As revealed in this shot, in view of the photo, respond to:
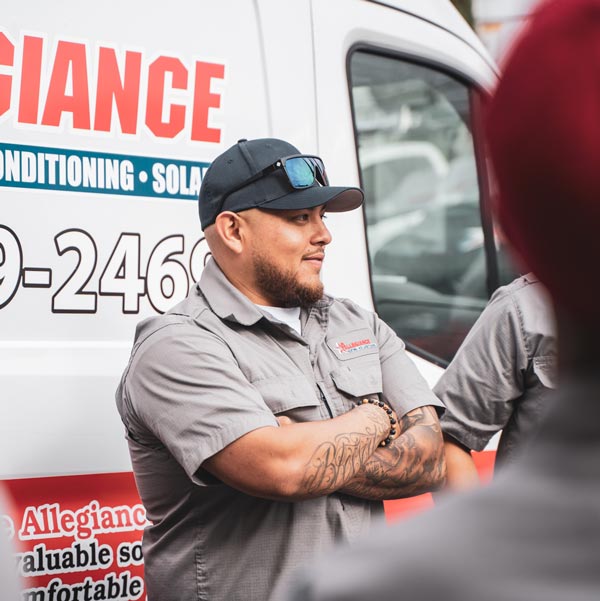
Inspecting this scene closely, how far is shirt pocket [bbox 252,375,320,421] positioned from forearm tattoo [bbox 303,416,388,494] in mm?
129

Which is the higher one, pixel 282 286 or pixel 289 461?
pixel 282 286

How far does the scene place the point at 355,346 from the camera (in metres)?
2.68

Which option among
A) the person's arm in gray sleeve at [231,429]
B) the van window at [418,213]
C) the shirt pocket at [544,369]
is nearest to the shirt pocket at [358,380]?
the person's arm in gray sleeve at [231,429]

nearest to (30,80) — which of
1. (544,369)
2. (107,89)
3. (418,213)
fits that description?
(107,89)

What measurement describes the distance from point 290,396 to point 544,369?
0.60 metres

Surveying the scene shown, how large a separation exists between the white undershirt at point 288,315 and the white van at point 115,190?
0.28 m

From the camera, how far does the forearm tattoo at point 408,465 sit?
2.42 meters

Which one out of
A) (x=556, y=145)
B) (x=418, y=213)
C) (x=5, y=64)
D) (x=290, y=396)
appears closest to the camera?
(x=556, y=145)

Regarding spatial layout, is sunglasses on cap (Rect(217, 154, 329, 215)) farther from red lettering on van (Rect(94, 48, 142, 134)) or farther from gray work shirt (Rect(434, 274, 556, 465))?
gray work shirt (Rect(434, 274, 556, 465))

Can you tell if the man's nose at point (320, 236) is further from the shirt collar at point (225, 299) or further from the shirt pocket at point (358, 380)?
the shirt pocket at point (358, 380)

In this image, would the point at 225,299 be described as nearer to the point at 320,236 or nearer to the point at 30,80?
the point at 320,236

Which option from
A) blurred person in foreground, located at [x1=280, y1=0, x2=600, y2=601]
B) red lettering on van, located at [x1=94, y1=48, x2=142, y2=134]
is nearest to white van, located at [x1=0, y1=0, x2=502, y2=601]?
red lettering on van, located at [x1=94, y1=48, x2=142, y2=134]

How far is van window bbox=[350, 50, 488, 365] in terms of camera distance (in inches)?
135

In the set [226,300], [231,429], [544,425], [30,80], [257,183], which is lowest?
[544,425]
